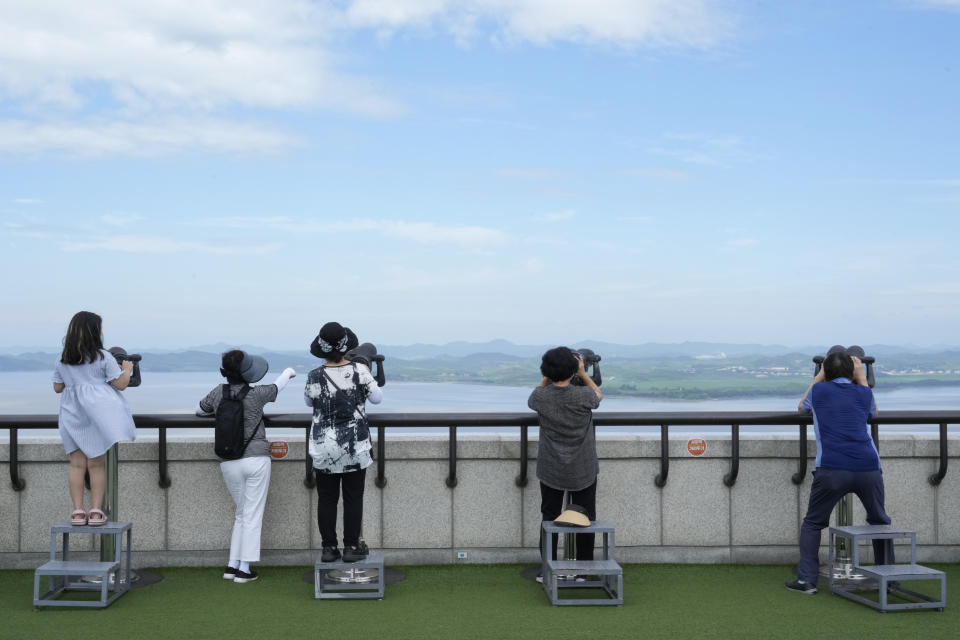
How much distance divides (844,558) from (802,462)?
86 cm

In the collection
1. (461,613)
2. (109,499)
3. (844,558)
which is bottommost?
(461,613)

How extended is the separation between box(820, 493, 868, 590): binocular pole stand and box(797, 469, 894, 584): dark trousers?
24 cm

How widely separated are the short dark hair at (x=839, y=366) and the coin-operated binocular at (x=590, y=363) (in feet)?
5.50

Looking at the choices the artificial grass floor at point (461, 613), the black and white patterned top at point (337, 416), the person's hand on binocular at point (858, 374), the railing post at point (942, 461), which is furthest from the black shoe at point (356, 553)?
the railing post at point (942, 461)

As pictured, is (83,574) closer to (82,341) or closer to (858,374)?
(82,341)

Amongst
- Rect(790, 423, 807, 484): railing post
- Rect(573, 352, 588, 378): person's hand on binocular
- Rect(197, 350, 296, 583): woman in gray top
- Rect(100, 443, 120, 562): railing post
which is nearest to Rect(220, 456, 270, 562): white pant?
Rect(197, 350, 296, 583): woman in gray top

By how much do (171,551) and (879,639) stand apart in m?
5.42

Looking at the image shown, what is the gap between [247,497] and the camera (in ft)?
23.5

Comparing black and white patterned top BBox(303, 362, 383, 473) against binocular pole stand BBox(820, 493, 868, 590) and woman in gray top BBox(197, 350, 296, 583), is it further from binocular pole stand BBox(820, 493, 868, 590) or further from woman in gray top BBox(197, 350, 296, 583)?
binocular pole stand BBox(820, 493, 868, 590)

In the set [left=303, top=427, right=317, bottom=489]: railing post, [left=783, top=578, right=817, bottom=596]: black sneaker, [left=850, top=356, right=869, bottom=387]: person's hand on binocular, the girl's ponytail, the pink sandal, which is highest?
the girl's ponytail

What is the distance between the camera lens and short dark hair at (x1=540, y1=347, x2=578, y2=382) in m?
6.77

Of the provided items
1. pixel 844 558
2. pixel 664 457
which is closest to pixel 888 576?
pixel 844 558

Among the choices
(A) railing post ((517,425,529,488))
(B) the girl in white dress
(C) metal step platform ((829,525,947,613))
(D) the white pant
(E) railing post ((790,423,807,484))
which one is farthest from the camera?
(E) railing post ((790,423,807,484))

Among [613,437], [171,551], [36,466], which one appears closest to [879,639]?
[613,437]
